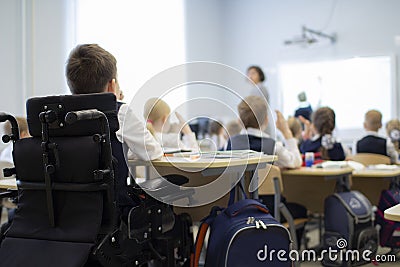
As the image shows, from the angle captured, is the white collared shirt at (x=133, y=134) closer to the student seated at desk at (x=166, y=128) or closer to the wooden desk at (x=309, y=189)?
the student seated at desk at (x=166, y=128)

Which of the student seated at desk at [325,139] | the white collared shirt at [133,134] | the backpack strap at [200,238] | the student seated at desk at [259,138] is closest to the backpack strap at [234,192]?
the backpack strap at [200,238]

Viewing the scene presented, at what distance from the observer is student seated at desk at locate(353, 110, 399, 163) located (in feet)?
12.5

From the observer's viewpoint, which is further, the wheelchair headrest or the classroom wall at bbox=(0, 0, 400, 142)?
the classroom wall at bbox=(0, 0, 400, 142)

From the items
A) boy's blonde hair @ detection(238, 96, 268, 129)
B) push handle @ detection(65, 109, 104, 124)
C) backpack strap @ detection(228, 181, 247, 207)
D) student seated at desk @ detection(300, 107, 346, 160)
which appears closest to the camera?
push handle @ detection(65, 109, 104, 124)

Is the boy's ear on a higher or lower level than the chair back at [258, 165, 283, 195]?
higher

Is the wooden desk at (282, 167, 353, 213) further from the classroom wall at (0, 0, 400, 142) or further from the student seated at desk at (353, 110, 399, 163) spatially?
the classroom wall at (0, 0, 400, 142)

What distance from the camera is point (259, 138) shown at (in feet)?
9.19

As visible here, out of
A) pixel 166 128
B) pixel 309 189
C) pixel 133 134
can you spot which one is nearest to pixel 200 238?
pixel 133 134

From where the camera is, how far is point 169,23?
6004 mm

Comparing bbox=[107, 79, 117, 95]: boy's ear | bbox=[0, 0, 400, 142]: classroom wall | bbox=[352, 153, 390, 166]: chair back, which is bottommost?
bbox=[352, 153, 390, 166]: chair back

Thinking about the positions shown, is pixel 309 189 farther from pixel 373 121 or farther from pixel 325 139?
pixel 373 121

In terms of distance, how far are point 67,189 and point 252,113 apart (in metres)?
1.53

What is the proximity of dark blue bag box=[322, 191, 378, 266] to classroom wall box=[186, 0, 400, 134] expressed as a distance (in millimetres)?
3387

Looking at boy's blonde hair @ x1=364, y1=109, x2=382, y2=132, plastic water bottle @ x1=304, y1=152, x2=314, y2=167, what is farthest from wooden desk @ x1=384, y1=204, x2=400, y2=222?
boy's blonde hair @ x1=364, y1=109, x2=382, y2=132
